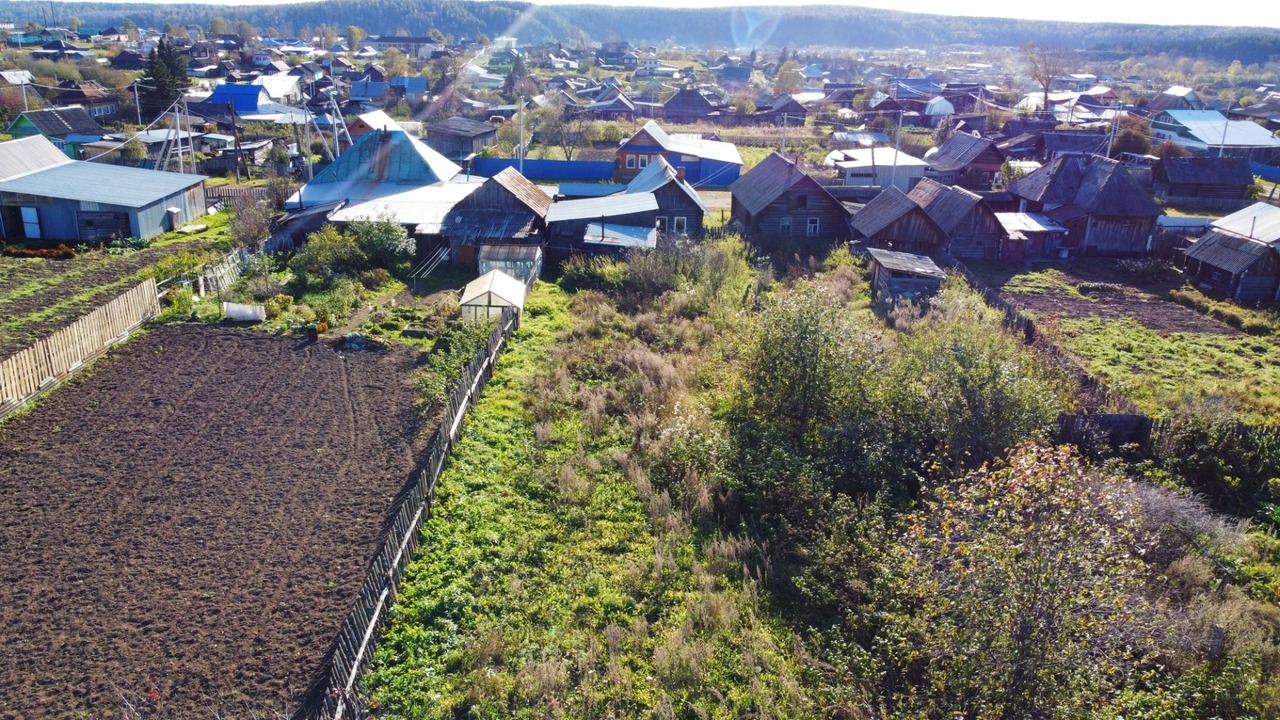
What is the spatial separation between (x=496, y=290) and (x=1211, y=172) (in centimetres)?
3820

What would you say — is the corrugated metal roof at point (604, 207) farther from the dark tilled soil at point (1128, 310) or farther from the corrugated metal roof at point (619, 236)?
the dark tilled soil at point (1128, 310)

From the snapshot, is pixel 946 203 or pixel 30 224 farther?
pixel 946 203

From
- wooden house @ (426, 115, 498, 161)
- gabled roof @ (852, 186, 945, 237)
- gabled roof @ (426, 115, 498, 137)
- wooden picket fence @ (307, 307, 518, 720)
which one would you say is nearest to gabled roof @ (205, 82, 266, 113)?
gabled roof @ (426, 115, 498, 137)

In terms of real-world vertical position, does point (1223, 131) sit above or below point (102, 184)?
above

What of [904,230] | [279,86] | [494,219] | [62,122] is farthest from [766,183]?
[279,86]

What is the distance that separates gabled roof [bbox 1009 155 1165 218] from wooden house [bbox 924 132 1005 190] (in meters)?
7.84

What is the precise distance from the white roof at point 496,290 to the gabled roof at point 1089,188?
22.4 metres

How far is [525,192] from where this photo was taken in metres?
29.5

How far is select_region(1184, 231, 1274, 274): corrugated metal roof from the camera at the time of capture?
993 inches

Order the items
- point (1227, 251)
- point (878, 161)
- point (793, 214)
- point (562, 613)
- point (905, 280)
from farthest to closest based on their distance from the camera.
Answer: point (878, 161)
point (793, 214)
point (1227, 251)
point (905, 280)
point (562, 613)

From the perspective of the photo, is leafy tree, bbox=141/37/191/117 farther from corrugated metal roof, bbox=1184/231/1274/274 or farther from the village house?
corrugated metal roof, bbox=1184/231/1274/274

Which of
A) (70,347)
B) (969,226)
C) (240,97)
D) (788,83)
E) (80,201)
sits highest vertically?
(788,83)

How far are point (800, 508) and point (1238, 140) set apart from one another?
178ft

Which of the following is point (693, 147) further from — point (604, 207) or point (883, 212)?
point (883, 212)
